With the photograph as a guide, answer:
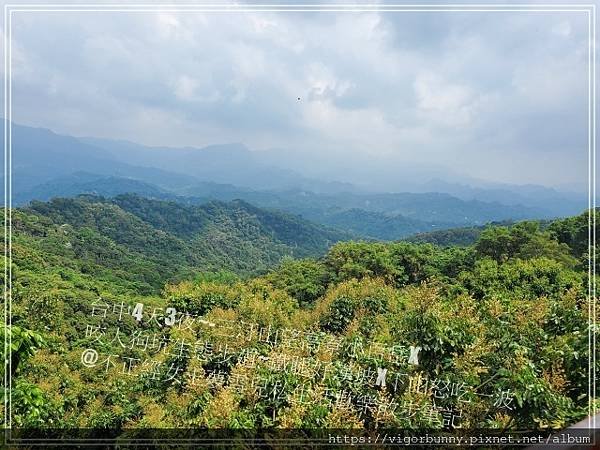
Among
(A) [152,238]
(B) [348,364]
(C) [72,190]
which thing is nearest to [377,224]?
(A) [152,238]

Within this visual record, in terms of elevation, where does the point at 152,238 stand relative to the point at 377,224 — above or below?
below

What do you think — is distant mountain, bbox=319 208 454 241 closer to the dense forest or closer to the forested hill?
the forested hill

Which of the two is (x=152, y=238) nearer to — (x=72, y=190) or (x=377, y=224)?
(x=377, y=224)

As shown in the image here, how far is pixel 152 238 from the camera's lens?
2414 inches

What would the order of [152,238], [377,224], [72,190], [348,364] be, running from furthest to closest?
[72,190]
[377,224]
[152,238]
[348,364]

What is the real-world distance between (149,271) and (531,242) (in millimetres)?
33798

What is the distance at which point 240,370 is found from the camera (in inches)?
142

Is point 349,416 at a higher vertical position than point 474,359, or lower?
lower

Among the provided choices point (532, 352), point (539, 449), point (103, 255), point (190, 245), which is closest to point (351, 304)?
point (532, 352)

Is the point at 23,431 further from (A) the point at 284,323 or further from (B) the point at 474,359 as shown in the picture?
(A) the point at 284,323

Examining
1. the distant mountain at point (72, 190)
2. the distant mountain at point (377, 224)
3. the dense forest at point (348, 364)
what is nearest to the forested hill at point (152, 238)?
the dense forest at point (348, 364)

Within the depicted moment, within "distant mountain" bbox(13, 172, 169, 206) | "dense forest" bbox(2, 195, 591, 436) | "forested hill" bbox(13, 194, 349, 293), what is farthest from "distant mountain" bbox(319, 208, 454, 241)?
"dense forest" bbox(2, 195, 591, 436)

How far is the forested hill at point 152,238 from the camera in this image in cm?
3825

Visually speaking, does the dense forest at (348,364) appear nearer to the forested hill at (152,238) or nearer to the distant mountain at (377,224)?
the forested hill at (152,238)
